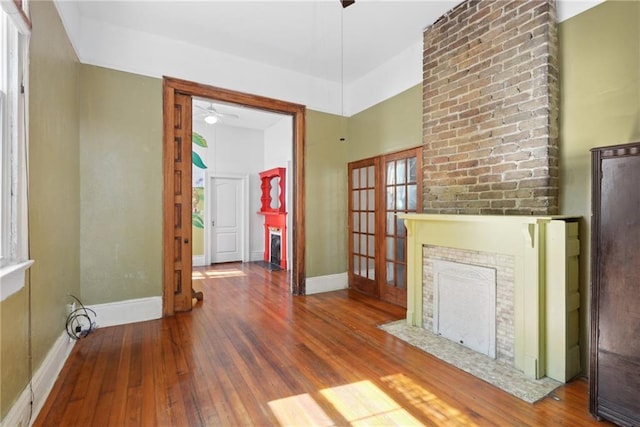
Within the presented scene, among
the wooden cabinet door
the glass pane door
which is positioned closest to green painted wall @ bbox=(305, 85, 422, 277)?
the glass pane door

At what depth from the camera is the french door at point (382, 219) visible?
157 inches

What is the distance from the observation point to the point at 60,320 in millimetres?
2648

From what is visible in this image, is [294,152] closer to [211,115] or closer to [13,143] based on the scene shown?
[211,115]

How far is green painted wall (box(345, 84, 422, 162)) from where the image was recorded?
12.6 ft

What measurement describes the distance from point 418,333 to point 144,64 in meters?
4.32

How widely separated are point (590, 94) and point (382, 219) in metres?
2.54

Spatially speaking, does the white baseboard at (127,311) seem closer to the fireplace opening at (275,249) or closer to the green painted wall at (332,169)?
the green painted wall at (332,169)

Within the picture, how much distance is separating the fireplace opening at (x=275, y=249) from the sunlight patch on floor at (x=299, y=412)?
4.77m

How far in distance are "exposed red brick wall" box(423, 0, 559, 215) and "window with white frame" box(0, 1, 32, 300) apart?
3.47 metres

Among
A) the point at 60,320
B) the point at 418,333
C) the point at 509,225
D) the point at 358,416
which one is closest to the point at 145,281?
the point at 60,320

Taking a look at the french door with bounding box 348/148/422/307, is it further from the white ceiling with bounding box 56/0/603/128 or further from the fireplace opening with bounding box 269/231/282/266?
the fireplace opening with bounding box 269/231/282/266

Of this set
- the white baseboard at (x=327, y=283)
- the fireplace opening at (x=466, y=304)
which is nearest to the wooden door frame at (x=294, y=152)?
the white baseboard at (x=327, y=283)

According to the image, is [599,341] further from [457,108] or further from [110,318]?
[110,318]

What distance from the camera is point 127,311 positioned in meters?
3.45
